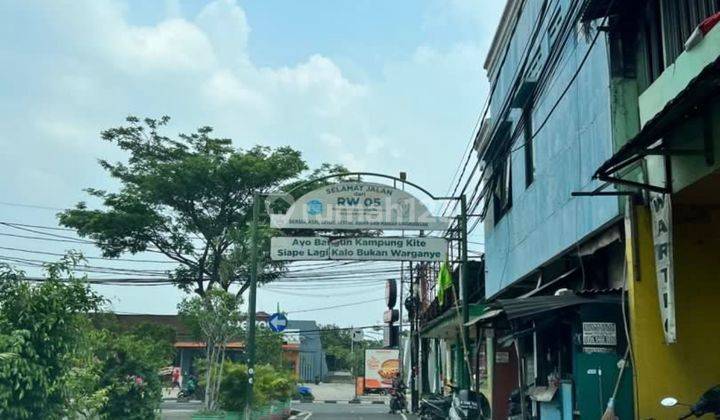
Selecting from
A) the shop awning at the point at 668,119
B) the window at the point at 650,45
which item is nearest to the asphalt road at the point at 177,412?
the window at the point at 650,45

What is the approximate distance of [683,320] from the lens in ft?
29.5

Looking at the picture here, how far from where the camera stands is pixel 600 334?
9.59m

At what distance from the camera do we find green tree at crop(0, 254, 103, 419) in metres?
7.85

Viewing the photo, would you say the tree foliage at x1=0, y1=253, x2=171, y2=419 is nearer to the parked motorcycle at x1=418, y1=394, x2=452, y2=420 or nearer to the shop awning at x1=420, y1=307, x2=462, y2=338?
the parked motorcycle at x1=418, y1=394, x2=452, y2=420

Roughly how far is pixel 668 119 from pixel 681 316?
2.82 meters

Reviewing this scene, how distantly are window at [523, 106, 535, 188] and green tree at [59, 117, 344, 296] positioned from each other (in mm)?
12591

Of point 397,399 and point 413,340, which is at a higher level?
point 413,340

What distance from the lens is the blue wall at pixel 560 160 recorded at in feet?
34.4

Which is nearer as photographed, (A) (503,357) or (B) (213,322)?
(B) (213,322)

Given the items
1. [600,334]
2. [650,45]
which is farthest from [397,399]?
[650,45]

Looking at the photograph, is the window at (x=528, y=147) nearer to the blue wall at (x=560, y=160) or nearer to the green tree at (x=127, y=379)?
the blue wall at (x=560, y=160)

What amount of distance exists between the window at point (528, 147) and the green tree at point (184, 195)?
12591mm

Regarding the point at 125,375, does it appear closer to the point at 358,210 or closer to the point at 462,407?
the point at 462,407

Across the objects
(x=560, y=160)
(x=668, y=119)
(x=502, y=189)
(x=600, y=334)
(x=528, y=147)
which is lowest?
(x=600, y=334)
